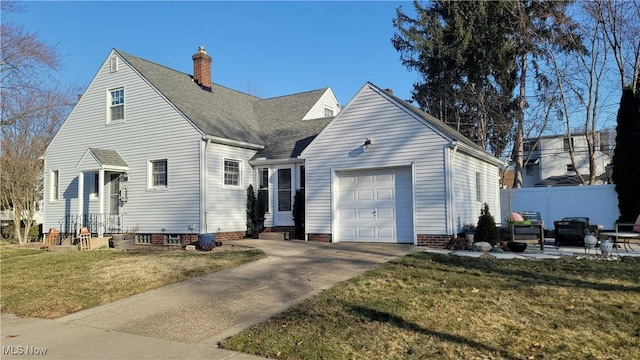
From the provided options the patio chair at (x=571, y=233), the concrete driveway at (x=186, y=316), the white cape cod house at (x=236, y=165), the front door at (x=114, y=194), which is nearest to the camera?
the concrete driveway at (x=186, y=316)

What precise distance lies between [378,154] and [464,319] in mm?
8168

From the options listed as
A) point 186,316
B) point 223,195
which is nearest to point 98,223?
point 223,195

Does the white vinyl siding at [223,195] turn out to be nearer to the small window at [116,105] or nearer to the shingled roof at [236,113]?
the shingled roof at [236,113]

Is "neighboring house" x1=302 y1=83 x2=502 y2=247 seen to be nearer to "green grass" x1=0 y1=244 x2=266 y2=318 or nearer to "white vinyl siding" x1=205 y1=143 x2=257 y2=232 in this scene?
"white vinyl siding" x1=205 y1=143 x2=257 y2=232

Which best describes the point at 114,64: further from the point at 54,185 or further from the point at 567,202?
the point at 567,202

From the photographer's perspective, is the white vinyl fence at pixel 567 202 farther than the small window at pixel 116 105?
Yes

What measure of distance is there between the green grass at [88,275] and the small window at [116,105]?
265 inches

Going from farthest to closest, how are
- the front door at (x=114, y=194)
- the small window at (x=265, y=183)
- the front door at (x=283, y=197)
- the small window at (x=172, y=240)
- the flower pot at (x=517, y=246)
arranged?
the front door at (x=114, y=194) < the small window at (x=265, y=183) < the front door at (x=283, y=197) < the small window at (x=172, y=240) < the flower pot at (x=517, y=246)

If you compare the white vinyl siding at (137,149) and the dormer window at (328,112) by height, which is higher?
the dormer window at (328,112)

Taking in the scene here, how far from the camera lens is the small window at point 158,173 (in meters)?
16.4

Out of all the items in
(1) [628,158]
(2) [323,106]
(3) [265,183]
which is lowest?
(3) [265,183]

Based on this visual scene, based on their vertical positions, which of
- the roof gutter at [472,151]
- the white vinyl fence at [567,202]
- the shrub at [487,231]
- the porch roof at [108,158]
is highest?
the porch roof at [108,158]

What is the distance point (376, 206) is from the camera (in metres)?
13.6

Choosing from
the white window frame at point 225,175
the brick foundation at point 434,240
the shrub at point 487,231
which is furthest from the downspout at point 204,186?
the shrub at point 487,231
